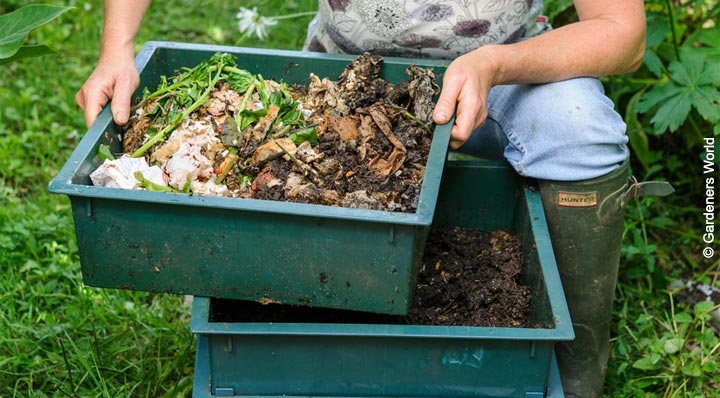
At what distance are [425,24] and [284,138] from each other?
52 cm

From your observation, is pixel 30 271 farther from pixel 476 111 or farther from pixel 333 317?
pixel 476 111

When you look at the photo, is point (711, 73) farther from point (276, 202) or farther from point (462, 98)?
point (276, 202)

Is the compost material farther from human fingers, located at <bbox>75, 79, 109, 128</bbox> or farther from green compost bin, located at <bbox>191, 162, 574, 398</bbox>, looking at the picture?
green compost bin, located at <bbox>191, 162, 574, 398</bbox>

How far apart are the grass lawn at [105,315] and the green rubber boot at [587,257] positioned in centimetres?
19

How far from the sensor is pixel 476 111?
5.93 ft

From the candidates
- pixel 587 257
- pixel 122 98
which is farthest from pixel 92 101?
pixel 587 257

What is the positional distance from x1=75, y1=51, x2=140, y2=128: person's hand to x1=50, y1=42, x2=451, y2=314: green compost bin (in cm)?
18

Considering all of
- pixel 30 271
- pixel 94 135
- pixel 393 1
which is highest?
pixel 393 1

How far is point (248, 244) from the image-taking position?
1.62 metres

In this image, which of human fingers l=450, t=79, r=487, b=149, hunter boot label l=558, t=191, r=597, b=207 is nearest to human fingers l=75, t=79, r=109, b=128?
human fingers l=450, t=79, r=487, b=149

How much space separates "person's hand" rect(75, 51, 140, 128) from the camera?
1.90 meters

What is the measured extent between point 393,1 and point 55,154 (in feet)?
5.19

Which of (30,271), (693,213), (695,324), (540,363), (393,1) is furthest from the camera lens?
(693,213)

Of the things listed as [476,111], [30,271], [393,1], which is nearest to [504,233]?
[476,111]
